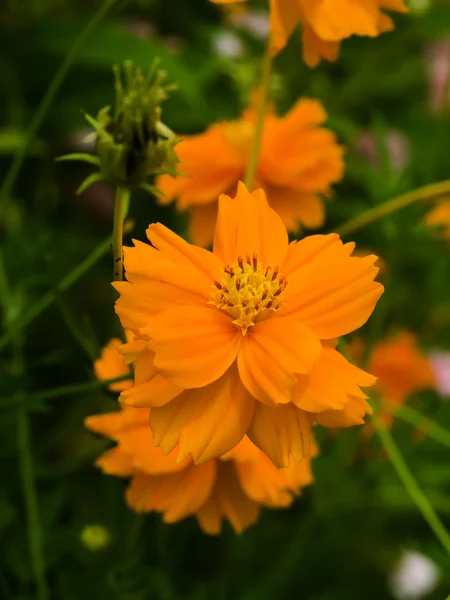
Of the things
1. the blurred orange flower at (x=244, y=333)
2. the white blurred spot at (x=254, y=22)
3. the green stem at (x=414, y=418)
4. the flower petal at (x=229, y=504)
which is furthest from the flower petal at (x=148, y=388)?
the white blurred spot at (x=254, y=22)

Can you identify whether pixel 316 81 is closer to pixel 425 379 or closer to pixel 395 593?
pixel 425 379

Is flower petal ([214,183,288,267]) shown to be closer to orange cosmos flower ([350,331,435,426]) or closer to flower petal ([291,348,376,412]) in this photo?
flower petal ([291,348,376,412])

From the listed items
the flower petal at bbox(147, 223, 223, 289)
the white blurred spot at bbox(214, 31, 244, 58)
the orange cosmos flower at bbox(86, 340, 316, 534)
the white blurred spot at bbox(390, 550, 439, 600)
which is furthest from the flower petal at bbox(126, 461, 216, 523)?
the white blurred spot at bbox(214, 31, 244, 58)

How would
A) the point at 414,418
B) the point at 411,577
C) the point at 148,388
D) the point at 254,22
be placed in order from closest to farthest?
the point at 148,388 → the point at 414,418 → the point at 411,577 → the point at 254,22

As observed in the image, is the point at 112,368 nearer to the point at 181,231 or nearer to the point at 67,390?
the point at 67,390

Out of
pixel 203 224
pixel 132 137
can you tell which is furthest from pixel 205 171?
pixel 132 137
